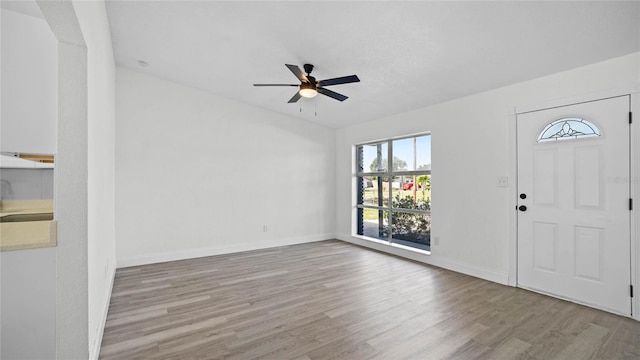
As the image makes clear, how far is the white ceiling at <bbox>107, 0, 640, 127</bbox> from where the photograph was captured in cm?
240

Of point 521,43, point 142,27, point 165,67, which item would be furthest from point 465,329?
point 165,67

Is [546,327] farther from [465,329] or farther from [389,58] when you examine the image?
[389,58]

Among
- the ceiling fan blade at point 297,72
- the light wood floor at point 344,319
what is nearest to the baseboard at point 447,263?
the light wood floor at point 344,319

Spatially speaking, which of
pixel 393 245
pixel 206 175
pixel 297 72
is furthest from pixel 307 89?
pixel 393 245

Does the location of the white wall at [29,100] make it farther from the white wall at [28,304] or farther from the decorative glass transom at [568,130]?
the decorative glass transom at [568,130]

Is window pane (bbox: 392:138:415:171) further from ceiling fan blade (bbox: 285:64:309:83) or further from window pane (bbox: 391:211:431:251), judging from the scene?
ceiling fan blade (bbox: 285:64:309:83)

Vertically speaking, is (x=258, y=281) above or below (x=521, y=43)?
below

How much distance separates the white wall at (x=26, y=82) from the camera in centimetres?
225

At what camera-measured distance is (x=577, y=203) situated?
3043 millimetres

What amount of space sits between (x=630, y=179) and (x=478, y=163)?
4.72 feet

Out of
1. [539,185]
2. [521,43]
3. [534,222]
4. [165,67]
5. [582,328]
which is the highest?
[165,67]

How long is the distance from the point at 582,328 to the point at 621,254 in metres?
0.90

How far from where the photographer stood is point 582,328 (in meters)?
2.50

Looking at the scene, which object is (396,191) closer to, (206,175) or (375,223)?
(375,223)
